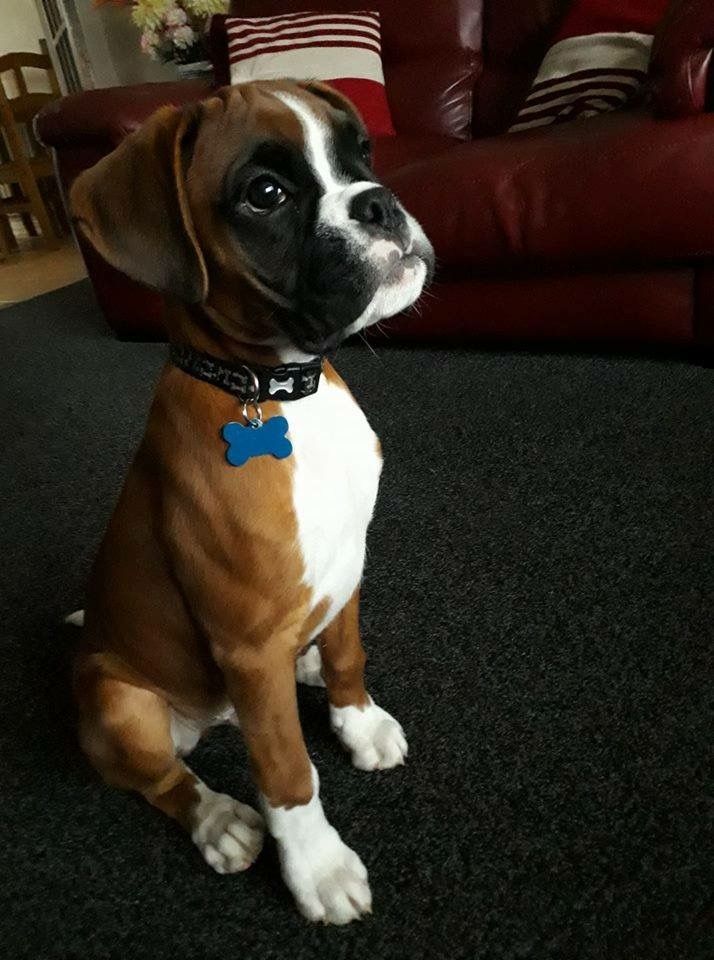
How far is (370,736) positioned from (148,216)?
70 cm

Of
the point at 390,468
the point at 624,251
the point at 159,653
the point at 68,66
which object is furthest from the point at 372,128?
the point at 68,66

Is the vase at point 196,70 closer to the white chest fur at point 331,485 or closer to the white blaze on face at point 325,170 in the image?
the white blaze on face at point 325,170

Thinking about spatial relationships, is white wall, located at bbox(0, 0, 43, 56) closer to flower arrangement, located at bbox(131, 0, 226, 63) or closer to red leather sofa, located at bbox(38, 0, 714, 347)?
flower arrangement, located at bbox(131, 0, 226, 63)

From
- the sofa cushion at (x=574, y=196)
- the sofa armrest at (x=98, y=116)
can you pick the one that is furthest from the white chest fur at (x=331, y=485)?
the sofa armrest at (x=98, y=116)

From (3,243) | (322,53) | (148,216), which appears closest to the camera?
(148,216)

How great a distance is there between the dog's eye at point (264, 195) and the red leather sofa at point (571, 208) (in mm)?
1195

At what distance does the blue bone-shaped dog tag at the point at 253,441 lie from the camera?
0.83 metres

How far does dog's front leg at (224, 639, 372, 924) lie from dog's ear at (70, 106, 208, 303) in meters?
0.40

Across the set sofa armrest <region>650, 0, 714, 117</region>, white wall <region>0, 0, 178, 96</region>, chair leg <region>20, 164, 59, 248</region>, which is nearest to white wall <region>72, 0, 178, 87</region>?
white wall <region>0, 0, 178, 96</region>

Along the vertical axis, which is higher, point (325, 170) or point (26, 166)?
point (325, 170)

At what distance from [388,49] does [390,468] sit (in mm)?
1944

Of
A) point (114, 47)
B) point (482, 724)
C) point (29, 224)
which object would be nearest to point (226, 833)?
point (482, 724)

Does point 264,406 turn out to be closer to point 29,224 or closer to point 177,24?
point 177,24

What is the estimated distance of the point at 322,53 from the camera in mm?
2775
